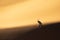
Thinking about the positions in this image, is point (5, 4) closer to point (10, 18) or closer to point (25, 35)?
point (10, 18)

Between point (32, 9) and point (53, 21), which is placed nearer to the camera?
point (53, 21)

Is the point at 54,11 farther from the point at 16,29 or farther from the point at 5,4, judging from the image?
the point at 5,4

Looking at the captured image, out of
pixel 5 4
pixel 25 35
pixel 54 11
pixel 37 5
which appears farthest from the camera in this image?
pixel 5 4

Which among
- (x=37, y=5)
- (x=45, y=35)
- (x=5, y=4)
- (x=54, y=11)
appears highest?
(x=5, y=4)

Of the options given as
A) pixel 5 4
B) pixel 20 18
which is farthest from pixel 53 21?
pixel 5 4

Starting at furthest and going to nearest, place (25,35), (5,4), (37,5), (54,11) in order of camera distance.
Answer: (5,4) < (37,5) < (54,11) < (25,35)

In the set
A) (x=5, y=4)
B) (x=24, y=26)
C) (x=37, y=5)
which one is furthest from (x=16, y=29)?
(x=5, y=4)

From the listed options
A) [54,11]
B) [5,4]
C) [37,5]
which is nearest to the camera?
[54,11]

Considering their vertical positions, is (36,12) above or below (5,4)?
below

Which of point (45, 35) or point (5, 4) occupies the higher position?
point (5, 4)
